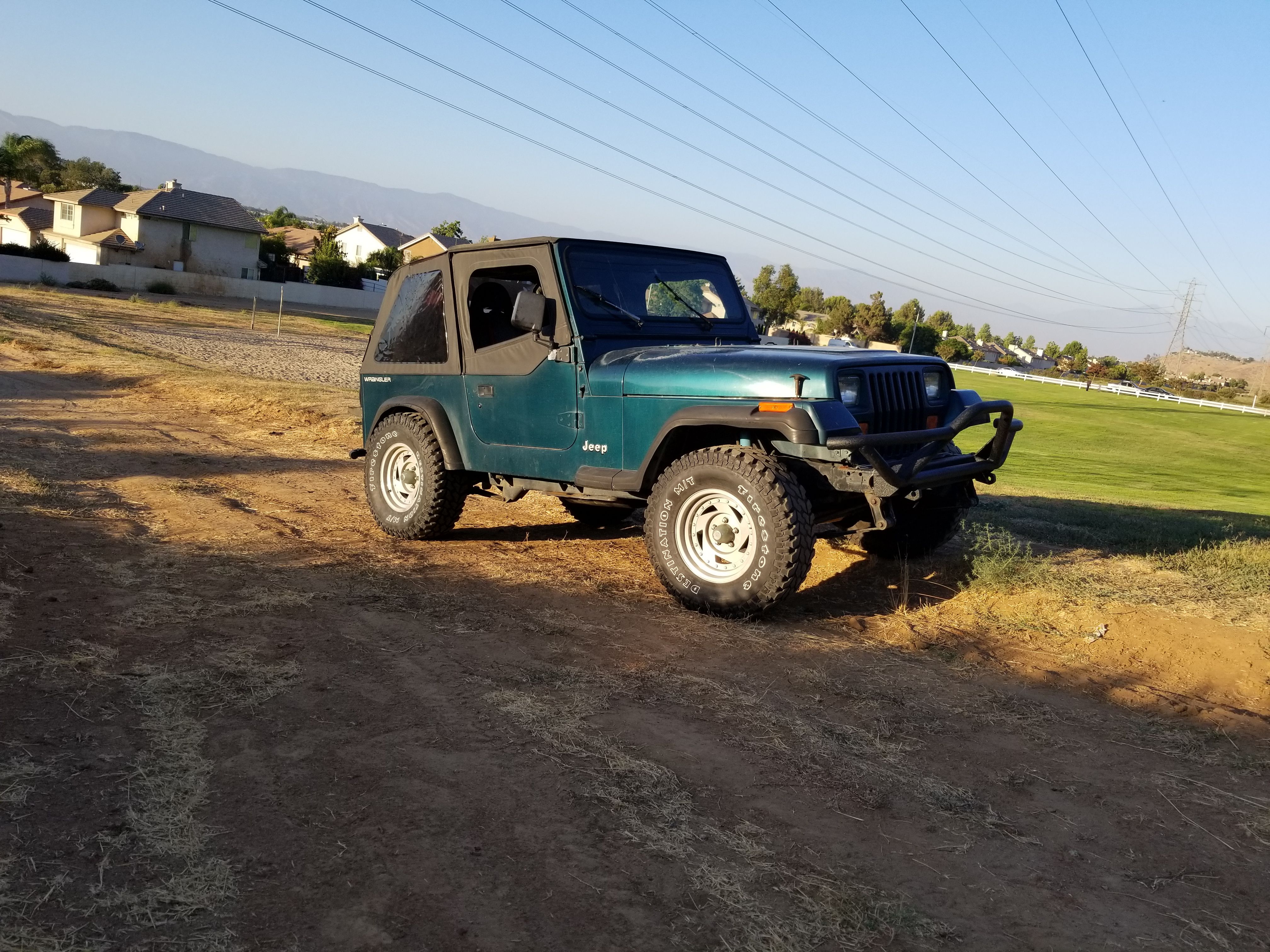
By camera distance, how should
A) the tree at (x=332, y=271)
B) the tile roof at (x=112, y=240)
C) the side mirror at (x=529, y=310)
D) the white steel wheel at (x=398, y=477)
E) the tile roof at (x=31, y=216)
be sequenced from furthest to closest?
1. the tile roof at (x=31, y=216)
2. the tree at (x=332, y=271)
3. the tile roof at (x=112, y=240)
4. the white steel wheel at (x=398, y=477)
5. the side mirror at (x=529, y=310)

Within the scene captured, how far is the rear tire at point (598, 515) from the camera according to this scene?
343 inches

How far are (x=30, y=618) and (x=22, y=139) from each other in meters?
106

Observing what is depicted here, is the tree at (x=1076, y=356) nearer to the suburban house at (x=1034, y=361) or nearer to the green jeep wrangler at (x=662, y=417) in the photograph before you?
the suburban house at (x=1034, y=361)

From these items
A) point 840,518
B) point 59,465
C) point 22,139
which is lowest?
point 59,465

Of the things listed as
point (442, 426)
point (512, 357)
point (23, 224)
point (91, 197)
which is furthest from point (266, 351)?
point (23, 224)

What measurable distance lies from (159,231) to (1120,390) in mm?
68867

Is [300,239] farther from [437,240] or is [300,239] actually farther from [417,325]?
[417,325]

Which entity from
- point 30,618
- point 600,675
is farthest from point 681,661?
point 30,618

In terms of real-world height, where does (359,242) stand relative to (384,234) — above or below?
below

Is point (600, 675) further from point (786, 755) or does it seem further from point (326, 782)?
point (326, 782)

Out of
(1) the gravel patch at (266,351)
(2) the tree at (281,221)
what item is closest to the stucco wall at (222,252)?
(1) the gravel patch at (266,351)

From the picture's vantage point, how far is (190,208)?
7206 cm

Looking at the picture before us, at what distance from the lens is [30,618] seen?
5.26m

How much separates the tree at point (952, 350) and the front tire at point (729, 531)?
9795 centimetres
